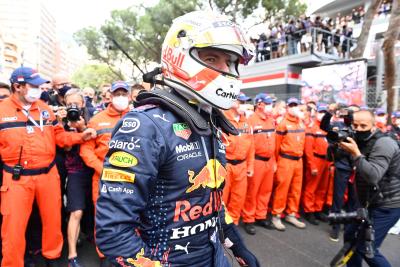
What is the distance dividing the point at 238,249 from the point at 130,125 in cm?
95

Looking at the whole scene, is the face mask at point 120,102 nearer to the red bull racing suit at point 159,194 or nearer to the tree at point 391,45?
the red bull racing suit at point 159,194

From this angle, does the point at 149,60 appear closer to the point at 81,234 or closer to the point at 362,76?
the point at 362,76

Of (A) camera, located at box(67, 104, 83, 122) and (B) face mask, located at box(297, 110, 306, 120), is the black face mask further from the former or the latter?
(A) camera, located at box(67, 104, 83, 122)

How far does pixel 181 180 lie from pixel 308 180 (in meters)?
4.66

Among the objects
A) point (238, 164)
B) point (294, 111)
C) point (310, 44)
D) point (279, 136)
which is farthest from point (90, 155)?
point (310, 44)

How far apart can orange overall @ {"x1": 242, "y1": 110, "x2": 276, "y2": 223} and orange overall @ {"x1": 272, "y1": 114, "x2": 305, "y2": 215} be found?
165 millimetres

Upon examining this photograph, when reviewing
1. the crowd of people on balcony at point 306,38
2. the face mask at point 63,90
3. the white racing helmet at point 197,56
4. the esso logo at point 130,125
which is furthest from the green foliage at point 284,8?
the esso logo at point 130,125

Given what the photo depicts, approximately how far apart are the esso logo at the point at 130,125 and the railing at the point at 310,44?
15.7 meters

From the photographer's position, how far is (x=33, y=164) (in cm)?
304

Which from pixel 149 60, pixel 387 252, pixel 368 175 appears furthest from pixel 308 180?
pixel 149 60

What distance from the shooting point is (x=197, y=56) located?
56.1 inches

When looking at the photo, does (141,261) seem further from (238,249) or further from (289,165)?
(289,165)

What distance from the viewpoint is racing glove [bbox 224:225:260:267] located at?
1678 millimetres

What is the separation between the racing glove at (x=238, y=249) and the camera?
168 cm
